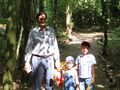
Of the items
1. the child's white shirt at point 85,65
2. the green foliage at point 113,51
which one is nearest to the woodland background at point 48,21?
the green foliage at point 113,51

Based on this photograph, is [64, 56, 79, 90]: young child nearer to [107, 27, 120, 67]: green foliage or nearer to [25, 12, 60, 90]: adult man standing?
[25, 12, 60, 90]: adult man standing

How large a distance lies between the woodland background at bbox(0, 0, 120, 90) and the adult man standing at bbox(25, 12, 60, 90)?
0.41 meters

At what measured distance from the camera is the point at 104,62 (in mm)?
17000

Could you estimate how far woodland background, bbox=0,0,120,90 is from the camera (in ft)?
22.7

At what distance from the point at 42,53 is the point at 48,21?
22908mm

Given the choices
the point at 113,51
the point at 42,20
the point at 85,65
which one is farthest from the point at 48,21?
the point at 42,20

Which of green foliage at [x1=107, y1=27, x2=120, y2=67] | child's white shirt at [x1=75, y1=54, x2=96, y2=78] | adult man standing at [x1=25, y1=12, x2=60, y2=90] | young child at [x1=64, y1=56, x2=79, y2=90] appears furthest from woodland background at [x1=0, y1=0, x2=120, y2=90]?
child's white shirt at [x1=75, y1=54, x2=96, y2=78]

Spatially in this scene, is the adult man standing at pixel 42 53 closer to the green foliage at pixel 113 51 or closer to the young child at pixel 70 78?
the young child at pixel 70 78

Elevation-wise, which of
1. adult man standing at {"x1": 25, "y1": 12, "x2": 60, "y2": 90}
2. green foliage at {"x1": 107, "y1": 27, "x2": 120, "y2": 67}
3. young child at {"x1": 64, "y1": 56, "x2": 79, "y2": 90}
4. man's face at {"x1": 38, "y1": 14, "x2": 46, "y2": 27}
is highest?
man's face at {"x1": 38, "y1": 14, "x2": 46, "y2": 27}

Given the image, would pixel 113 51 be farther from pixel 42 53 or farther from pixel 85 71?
pixel 42 53

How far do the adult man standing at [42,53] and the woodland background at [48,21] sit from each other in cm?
41

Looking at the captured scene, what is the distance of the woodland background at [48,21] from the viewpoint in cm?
692

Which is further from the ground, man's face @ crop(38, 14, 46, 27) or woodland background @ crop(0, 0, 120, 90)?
man's face @ crop(38, 14, 46, 27)

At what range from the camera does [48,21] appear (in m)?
30.0
